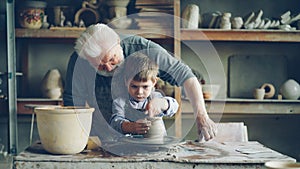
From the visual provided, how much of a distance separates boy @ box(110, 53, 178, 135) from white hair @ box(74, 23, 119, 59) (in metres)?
0.12

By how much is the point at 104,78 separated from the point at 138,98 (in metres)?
0.23

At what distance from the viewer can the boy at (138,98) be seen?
2168 mm

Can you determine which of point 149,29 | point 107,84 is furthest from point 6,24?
point 107,84

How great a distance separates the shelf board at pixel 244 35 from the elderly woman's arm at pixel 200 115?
1.29 m

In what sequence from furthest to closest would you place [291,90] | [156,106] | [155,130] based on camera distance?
1. [291,90]
2. [156,106]
3. [155,130]

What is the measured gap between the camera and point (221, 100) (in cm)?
370

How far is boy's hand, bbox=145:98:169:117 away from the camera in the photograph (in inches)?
85.9

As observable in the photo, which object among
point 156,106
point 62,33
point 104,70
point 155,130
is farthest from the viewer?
point 62,33

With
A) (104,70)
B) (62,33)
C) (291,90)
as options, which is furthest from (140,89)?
(291,90)

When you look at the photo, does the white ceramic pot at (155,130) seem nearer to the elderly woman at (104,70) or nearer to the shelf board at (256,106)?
the elderly woman at (104,70)

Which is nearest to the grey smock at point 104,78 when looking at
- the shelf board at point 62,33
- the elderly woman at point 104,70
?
the elderly woman at point 104,70

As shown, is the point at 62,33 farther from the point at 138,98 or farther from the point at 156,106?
the point at 156,106

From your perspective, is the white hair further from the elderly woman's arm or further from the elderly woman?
the elderly woman's arm

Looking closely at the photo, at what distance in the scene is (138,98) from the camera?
2295 millimetres
